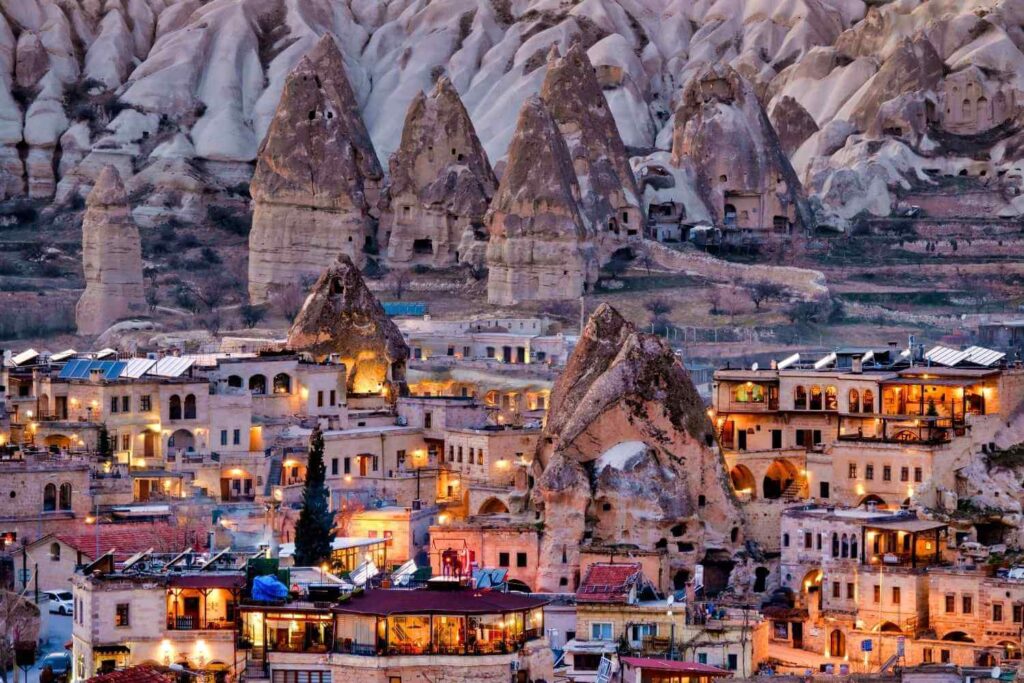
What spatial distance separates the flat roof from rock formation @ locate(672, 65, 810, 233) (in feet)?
220

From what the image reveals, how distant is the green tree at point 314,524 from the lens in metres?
76.7

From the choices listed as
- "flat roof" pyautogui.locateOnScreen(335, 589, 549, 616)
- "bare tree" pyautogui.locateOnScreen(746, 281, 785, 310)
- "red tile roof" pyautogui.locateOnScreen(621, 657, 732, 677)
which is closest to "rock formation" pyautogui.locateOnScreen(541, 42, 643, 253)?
"bare tree" pyautogui.locateOnScreen(746, 281, 785, 310)

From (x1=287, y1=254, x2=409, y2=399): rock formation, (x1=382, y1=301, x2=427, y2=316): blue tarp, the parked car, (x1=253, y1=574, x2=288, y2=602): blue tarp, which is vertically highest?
(x1=382, y1=301, x2=427, y2=316): blue tarp

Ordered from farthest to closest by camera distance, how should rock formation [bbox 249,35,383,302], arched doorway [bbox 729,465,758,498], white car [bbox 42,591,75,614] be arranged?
rock formation [bbox 249,35,383,302], arched doorway [bbox 729,465,758,498], white car [bbox 42,591,75,614]

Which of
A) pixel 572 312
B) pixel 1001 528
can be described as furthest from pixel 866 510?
pixel 572 312

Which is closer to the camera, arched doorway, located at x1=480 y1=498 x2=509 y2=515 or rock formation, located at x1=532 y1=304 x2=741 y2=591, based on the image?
rock formation, located at x1=532 y1=304 x2=741 y2=591

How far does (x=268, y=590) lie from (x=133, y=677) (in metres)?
3.68

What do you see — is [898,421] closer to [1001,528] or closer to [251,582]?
[1001,528]

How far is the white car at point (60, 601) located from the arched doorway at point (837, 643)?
15.8m

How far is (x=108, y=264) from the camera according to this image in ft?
410

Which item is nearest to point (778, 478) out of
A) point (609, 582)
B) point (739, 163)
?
point (609, 582)

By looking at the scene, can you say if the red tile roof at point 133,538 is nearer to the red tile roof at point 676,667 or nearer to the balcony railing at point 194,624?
the balcony railing at point 194,624

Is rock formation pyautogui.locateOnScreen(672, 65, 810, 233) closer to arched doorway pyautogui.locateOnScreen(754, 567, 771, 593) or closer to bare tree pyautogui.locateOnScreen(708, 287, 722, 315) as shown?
bare tree pyautogui.locateOnScreen(708, 287, 722, 315)

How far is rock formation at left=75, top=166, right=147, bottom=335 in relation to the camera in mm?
124562
